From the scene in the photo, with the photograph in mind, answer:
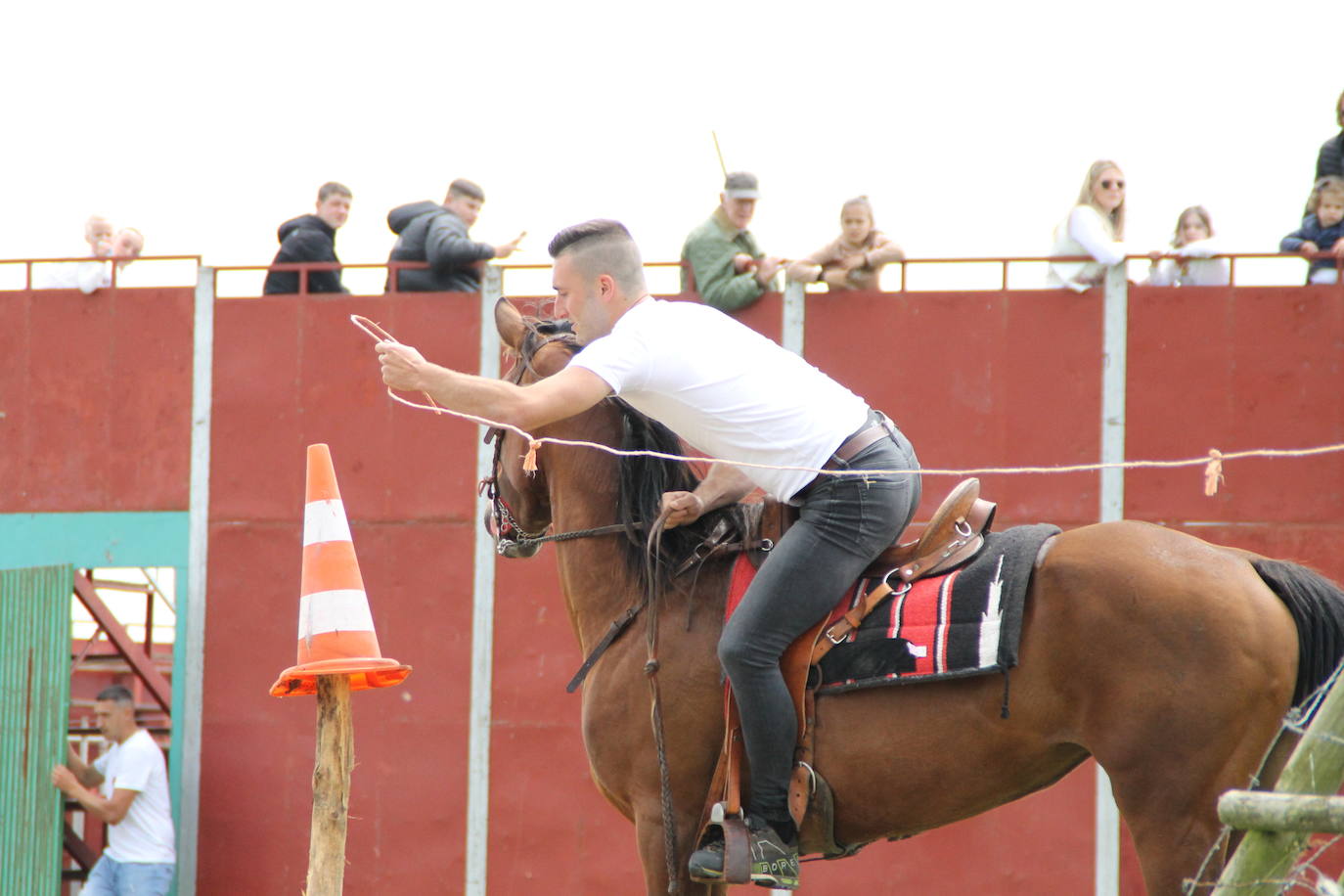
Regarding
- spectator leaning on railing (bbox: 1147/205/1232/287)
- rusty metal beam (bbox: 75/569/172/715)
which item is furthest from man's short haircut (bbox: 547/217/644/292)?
rusty metal beam (bbox: 75/569/172/715)

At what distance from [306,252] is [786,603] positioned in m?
6.71

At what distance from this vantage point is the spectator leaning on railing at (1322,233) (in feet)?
29.5

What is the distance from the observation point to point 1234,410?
9.11 m

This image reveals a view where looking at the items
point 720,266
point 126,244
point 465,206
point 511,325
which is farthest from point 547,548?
point 511,325

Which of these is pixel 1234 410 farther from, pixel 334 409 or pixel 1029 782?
pixel 334 409

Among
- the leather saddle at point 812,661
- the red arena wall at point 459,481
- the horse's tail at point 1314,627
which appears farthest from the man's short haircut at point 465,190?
the horse's tail at point 1314,627

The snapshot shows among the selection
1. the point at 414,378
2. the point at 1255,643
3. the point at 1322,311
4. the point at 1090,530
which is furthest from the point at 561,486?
the point at 1322,311

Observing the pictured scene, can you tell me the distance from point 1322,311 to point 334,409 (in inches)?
262

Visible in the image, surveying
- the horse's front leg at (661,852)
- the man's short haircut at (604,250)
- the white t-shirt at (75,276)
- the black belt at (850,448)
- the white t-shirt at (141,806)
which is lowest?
the white t-shirt at (141,806)

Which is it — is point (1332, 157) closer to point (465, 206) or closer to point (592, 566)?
point (465, 206)

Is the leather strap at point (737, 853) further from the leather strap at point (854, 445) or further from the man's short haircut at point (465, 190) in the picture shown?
the man's short haircut at point (465, 190)

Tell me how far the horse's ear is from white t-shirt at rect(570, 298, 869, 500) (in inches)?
27.6

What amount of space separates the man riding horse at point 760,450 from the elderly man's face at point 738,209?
4.78 m

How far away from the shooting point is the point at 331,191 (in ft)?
33.0
